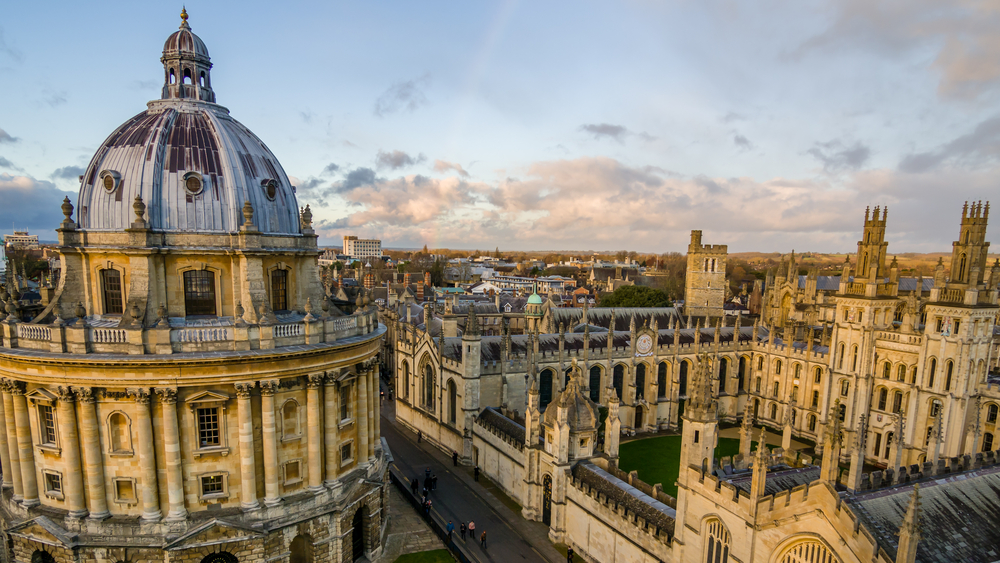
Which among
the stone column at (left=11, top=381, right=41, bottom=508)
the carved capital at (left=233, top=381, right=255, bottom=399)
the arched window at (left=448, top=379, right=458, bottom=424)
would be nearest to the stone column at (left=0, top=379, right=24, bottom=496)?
the stone column at (left=11, top=381, right=41, bottom=508)

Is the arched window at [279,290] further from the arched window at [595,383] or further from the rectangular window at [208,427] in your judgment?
the arched window at [595,383]

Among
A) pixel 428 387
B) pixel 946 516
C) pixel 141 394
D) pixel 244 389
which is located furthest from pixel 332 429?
pixel 946 516

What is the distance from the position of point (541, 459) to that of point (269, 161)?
71.9 ft

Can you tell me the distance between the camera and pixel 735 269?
586 feet

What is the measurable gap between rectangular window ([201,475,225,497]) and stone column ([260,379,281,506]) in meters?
1.83

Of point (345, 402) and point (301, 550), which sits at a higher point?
point (345, 402)

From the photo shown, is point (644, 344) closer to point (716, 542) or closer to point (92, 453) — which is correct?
point (716, 542)

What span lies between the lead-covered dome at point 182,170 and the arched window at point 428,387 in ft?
69.4

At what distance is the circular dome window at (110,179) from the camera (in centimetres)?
2311

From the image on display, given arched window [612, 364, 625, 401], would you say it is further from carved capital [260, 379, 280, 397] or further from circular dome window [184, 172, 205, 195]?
circular dome window [184, 172, 205, 195]

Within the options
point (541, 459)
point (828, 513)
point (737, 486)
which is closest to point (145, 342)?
point (541, 459)

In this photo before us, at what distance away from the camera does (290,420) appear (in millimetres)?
A: 23781

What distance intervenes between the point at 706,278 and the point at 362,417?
57716mm

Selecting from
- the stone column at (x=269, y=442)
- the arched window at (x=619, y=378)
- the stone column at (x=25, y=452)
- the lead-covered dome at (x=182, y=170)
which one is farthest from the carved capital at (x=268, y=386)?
the arched window at (x=619, y=378)
